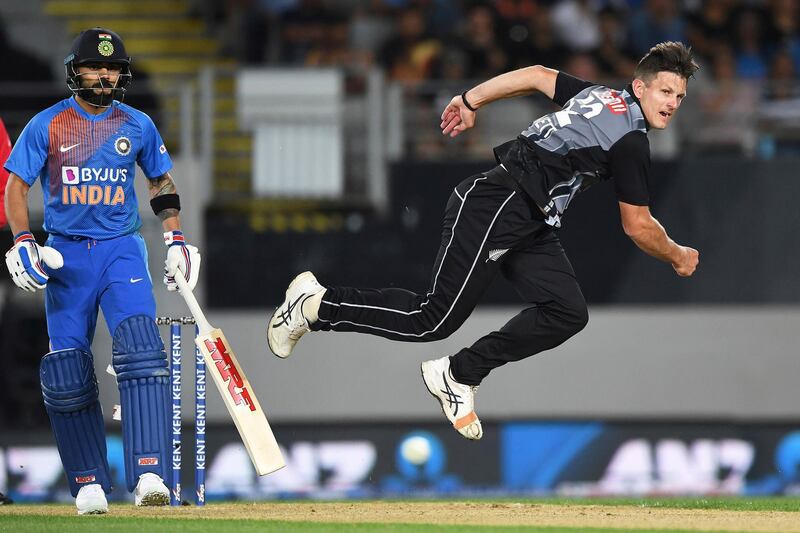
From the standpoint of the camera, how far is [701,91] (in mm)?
11633

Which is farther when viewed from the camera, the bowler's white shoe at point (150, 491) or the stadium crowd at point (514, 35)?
the stadium crowd at point (514, 35)

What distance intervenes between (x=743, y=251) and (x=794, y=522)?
5.63m

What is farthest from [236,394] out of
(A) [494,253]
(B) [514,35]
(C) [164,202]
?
(B) [514,35]

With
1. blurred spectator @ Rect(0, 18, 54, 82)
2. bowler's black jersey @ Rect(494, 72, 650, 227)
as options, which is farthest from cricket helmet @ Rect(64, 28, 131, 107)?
blurred spectator @ Rect(0, 18, 54, 82)

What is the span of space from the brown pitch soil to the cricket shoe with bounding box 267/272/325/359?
79cm

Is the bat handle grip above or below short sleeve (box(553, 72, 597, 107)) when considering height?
below

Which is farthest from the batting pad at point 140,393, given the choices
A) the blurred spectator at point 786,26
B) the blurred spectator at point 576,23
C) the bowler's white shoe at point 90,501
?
the blurred spectator at point 786,26

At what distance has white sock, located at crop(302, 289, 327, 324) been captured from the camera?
6949 mm

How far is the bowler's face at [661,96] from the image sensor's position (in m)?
6.61

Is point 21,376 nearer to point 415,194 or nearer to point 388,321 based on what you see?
point 415,194

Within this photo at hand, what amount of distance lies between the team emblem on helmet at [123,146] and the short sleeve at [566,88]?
6.34ft

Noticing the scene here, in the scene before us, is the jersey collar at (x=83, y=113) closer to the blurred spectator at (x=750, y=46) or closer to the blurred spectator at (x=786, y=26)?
the blurred spectator at (x=750, y=46)

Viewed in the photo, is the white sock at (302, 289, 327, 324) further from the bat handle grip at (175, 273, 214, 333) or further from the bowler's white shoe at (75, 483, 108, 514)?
the bowler's white shoe at (75, 483, 108, 514)

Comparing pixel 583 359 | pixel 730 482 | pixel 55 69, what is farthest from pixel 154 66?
pixel 730 482
